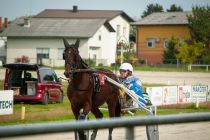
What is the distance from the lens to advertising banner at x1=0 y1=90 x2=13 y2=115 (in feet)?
→ 58.4

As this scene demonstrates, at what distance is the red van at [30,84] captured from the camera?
2453 centimetres

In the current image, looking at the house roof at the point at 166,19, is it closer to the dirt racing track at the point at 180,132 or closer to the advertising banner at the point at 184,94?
the advertising banner at the point at 184,94

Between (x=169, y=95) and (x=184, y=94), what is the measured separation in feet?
4.48

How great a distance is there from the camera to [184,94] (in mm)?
26000

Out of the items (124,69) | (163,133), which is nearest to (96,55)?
(124,69)

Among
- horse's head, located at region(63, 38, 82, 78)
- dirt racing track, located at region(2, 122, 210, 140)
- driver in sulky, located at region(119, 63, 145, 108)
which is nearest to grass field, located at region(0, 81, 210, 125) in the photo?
driver in sulky, located at region(119, 63, 145, 108)

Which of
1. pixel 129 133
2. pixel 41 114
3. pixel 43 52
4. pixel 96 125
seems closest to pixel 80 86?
pixel 129 133

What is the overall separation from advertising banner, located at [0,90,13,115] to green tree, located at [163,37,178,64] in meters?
58.8

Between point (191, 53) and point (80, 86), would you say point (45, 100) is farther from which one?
point (191, 53)

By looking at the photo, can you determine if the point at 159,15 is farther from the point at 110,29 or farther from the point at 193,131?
the point at 193,131

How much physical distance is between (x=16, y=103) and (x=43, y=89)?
126cm

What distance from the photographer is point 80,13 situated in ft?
339

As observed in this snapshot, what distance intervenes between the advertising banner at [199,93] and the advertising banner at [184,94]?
0.35m

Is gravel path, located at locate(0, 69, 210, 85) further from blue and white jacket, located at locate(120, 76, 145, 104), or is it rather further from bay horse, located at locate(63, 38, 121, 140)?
bay horse, located at locate(63, 38, 121, 140)
